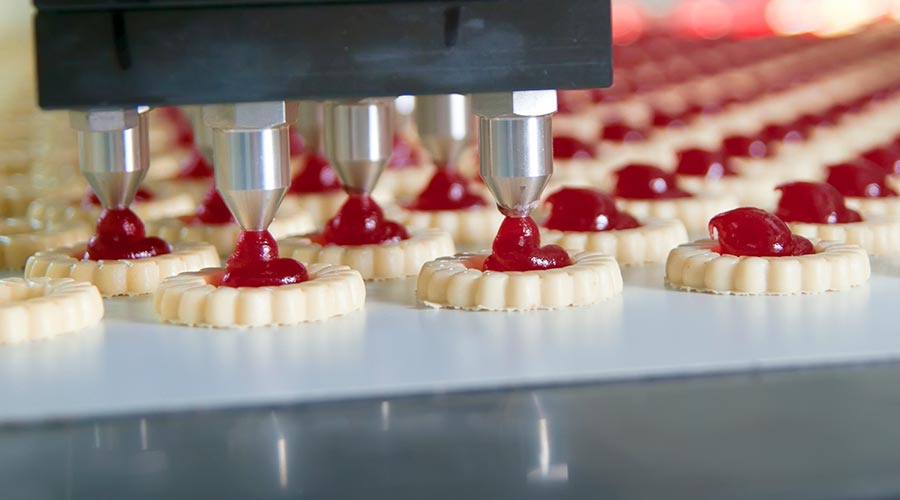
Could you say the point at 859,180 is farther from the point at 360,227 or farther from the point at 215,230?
the point at 215,230

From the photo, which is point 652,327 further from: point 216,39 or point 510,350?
point 216,39

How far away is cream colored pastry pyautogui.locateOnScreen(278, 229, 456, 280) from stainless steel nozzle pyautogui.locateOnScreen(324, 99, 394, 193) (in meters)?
0.10

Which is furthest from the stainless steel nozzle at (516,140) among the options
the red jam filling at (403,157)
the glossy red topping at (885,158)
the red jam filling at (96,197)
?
the red jam filling at (403,157)

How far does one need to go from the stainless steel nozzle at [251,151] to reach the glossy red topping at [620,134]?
173 cm

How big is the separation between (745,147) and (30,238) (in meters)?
1.50

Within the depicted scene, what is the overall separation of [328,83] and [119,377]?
333mm

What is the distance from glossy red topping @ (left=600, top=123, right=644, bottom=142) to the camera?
3.05m

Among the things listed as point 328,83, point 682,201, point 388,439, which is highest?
point 328,83

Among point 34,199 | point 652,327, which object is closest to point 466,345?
point 652,327

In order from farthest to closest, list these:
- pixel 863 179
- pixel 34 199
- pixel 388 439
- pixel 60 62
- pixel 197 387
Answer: pixel 34 199
pixel 863 179
pixel 60 62
pixel 197 387
pixel 388 439

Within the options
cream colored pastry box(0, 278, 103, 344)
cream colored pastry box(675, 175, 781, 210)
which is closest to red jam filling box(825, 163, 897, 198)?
cream colored pastry box(675, 175, 781, 210)

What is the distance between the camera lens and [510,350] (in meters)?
1.24

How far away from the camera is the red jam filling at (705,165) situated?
8.00 ft

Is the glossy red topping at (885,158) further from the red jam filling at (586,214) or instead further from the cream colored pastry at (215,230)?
the cream colored pastry at (215,230)
